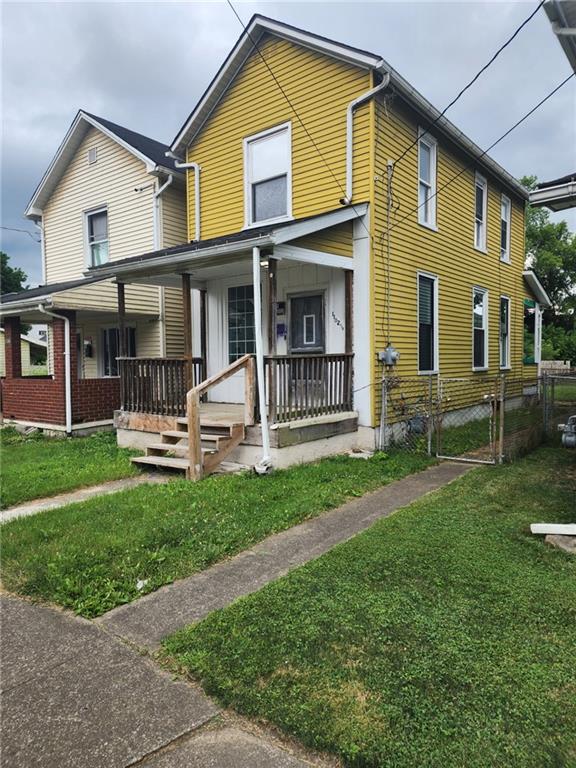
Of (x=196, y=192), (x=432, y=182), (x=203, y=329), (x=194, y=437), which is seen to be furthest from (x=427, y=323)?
(x=194, y=437)

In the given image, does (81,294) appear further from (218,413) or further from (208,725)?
(208,725)

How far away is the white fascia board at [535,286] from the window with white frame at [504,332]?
161cm

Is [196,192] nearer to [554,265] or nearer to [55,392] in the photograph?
[55,392]

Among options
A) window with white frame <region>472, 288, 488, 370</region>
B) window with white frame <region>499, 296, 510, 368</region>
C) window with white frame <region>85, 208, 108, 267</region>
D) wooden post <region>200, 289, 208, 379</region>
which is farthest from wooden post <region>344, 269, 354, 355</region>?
window with white frame <region>85, 208, 108, 267</region>

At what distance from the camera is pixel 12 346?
11938mm

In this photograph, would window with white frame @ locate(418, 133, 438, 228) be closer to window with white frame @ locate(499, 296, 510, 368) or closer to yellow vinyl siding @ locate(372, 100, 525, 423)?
yellow vinyl siding @ locate(372, 100, 525, 423)

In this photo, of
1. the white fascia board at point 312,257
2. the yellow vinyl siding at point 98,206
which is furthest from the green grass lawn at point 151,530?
the yellow vinyl siding at point 98,206

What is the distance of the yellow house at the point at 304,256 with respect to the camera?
738 cm

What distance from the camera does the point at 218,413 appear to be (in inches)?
341

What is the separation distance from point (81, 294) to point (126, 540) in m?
7.56

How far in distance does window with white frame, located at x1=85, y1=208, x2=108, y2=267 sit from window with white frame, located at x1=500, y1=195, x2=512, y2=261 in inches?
421

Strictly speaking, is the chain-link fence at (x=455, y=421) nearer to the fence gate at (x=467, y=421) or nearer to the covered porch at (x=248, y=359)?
the fence gate at (x=467, y=421)

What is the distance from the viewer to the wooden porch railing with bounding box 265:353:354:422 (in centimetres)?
719

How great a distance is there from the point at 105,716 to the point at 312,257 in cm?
632
